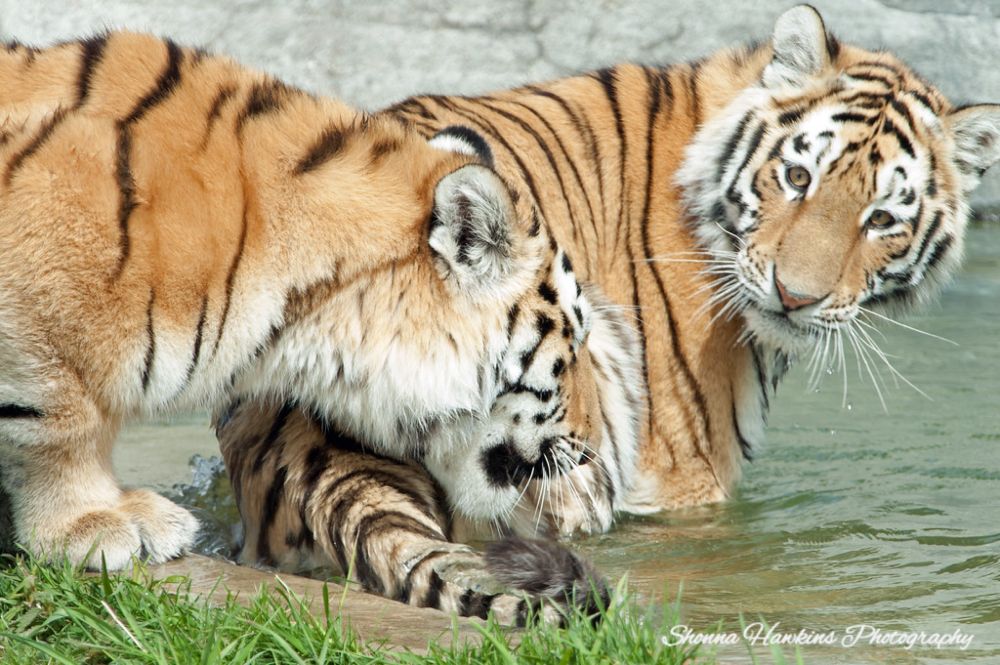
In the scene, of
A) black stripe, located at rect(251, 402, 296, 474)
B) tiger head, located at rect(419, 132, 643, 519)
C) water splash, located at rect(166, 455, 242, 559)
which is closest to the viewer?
tiger head, located at rect(419, 132, 643, 519)

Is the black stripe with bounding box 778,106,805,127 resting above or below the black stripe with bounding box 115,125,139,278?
above

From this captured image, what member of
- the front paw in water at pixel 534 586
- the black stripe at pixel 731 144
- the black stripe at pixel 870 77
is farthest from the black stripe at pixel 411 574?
the black stripe at pixel 870 77

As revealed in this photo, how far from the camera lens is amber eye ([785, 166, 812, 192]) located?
171 inches

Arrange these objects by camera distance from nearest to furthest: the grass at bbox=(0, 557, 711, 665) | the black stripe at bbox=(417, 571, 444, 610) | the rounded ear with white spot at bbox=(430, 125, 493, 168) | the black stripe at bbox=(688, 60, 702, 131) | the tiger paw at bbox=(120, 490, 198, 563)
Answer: the grass at bbox=(0, 557, 711, 665), the black stripe at bbox=(417, 571, 444, 610), the tiger paw at bbox=(120, 490, 198, 563), the rounded ear with white spot at bbox=(430, 125, 493, 168), the black stripe at bbox=(688, 60, 702, 131)

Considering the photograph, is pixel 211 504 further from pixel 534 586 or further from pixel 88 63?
pixel 534 586

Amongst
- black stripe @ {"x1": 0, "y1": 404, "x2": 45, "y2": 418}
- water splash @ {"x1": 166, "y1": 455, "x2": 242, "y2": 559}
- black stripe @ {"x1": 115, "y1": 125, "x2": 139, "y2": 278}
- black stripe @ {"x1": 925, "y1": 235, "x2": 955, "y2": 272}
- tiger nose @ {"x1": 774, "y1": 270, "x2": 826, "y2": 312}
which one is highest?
black stripe @ {"x1": 115, "y1": 125, "x2": 139, "y2": 278}

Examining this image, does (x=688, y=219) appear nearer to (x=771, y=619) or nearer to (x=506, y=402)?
(x=506, y=402)

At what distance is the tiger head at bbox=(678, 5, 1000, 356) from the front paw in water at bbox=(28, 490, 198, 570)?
6.31 feet

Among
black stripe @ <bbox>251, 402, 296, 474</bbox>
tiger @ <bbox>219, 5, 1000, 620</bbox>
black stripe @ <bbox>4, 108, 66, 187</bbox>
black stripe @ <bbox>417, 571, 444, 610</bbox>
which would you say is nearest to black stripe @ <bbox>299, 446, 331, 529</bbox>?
black stripe @ <bbox>251, 402, 296, 474</bbox>

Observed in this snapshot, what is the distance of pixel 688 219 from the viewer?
14.8ft

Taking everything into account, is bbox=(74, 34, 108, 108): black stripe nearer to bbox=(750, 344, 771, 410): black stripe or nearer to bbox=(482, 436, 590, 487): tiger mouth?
bbox=(482, 436, 590, 487): tiger mouth

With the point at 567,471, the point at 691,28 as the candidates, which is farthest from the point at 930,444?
the point at 691,28

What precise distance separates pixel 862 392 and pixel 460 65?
13.8 ft

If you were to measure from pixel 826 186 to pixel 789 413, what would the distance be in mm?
1842
